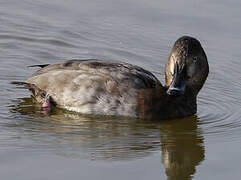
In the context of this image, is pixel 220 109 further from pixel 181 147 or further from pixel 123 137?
pixel 123 137

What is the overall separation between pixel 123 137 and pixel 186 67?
158 cm

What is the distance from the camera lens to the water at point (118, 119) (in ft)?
23.5

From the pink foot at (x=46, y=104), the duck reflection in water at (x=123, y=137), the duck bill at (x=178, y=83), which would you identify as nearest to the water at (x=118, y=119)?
the duck reflection in water at (x=123, y=137)

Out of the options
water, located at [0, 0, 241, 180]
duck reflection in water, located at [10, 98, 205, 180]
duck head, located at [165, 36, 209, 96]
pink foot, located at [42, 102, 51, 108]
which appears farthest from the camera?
pink foot, located at [42, 102, 51, 108]

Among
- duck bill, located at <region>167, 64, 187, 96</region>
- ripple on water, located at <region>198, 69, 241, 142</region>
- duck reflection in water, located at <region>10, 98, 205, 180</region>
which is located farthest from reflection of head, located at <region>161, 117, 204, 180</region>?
duck bill, located at <region>167, 64, 187, 96</region>

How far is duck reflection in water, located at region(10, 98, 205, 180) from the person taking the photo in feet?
24.6

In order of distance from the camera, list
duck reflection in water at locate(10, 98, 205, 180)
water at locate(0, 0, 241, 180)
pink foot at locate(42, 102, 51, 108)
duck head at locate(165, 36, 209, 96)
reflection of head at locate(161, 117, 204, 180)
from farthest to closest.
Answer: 1. pink foot at locate(42, 102, 51, 108)
2. duck head at locate(165, 36, 209, 96)
3. duck reflection in water at locate(10, 98, 205, 180)
4. reflection of head at locate(161, 117, 204, 180)
5. water at locate(0, 0, 241, 180)

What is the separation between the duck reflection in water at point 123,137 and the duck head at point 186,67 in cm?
49

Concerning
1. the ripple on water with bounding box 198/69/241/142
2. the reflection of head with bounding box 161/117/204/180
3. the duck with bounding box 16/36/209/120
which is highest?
the duck with bounding box 16/36/209/120

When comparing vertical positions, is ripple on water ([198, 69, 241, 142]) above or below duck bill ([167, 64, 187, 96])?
below

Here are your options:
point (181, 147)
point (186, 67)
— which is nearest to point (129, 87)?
point (186, 67)

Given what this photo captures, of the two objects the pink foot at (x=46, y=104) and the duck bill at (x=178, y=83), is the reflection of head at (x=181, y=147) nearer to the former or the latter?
the duck bill at (x=178, y=83)

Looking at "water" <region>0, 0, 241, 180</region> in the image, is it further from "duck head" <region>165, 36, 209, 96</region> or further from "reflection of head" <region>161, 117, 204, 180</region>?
"duck head" <region>165, 36, 209, 96</region>

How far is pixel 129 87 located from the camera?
8930 mm
